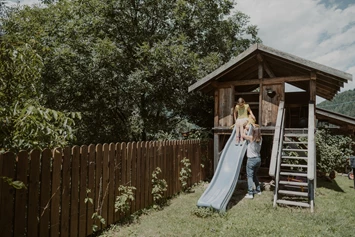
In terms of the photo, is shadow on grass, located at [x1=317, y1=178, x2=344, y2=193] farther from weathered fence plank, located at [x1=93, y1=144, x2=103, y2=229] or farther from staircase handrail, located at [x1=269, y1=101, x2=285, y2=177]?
weathered fence plank, located at [x1=93, y1=144, x2=103, y2=229]

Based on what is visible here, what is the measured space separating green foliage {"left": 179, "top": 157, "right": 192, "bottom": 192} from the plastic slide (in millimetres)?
980

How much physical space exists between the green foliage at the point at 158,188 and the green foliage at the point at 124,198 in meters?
0.99

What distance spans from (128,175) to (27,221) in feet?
8.20

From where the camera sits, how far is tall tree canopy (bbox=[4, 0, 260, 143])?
1256 centimetres

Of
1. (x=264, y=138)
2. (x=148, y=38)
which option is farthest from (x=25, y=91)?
(x=264, y=138)

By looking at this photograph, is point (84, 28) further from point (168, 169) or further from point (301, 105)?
point (301, 105)

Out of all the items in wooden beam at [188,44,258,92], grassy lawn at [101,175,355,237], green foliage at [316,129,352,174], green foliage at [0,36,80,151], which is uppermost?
wooden beam at [188,44,258,92]

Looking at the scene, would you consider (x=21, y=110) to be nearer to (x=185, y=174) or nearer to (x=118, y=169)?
(x=118, y=169)

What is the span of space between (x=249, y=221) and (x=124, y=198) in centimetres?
275

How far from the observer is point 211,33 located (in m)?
15.9

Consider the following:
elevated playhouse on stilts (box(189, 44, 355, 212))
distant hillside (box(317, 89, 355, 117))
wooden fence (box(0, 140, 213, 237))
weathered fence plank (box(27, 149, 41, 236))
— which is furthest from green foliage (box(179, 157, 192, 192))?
distant hillside (box(317, 89, 355, 117))

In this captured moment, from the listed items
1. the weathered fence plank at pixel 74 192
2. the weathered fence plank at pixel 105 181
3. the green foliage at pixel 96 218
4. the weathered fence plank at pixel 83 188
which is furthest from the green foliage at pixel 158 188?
the weathered fence plank at pixel 74 192

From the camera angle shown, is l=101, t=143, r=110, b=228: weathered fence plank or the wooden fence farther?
l=101, t=143, r=110, b=228: weathered fence plank

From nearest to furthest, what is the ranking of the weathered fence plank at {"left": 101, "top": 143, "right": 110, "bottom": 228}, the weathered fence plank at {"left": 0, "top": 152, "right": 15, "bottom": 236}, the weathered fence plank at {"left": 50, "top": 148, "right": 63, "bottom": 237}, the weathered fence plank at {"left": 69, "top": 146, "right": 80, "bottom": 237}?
1. the weathered fence plank at {"left": 0, "top": 152, "right": 15, "bottom": 236}
2. the weathered fence plank at {"left": 50, "top": 148, "right": 63, "bottom": 237}
3. the weathered fence plank at {"left": 69, "top": 146, "right": 80, "bottom": 237}
4. the weathered fence plank at {"left": 101, "top": 143, "right": 110, "bottom": 228}
